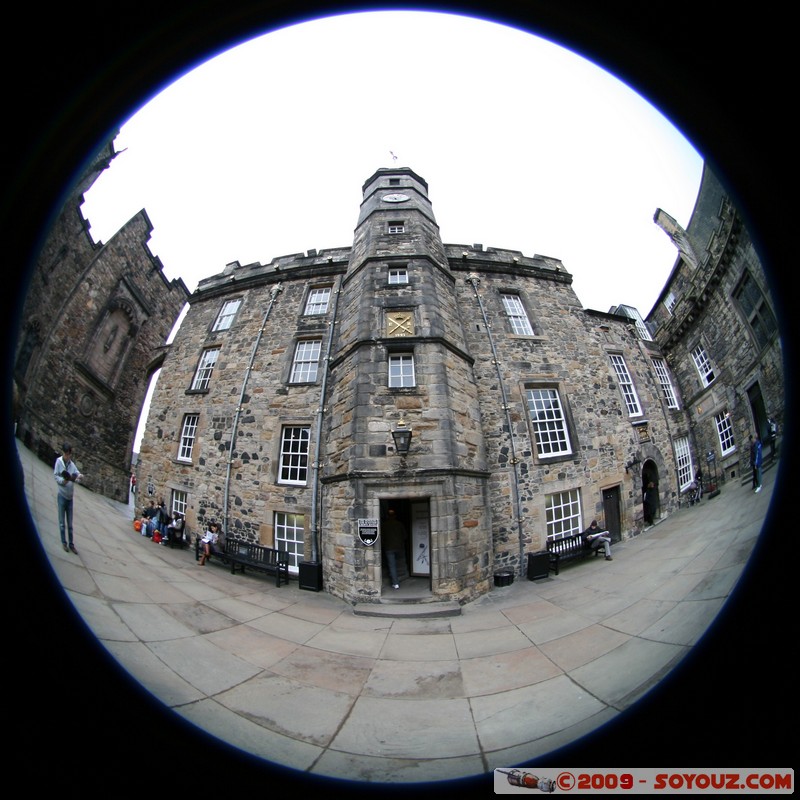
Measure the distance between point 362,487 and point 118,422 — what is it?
1.43m

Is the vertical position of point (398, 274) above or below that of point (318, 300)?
above

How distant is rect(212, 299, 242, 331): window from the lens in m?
2.39

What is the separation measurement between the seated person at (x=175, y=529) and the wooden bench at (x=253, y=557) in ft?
0.39

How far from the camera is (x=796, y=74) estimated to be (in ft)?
2.79

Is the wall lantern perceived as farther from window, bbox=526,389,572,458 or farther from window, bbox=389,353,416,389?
window, bbox=526,389,572,458

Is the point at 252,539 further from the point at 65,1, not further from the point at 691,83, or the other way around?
the point at 691,83

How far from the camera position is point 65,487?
105cm

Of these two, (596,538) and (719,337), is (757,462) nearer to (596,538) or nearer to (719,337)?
(719,337)

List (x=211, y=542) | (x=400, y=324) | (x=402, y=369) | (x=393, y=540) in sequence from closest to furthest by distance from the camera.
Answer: (x=211, y=542) < (x=393, y=540) < (x=402, y=369) < (x=400, y=324)

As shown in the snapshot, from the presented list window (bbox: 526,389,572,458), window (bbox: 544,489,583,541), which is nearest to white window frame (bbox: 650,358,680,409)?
window (bbox: 526,389,572,458)

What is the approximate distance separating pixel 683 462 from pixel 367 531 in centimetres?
189

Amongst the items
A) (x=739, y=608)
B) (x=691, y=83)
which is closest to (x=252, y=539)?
(x=739, y=608)

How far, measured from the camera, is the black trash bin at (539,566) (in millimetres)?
1789

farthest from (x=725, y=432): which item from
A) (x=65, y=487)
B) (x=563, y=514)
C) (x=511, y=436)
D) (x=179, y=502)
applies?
(x=179, y=502)
